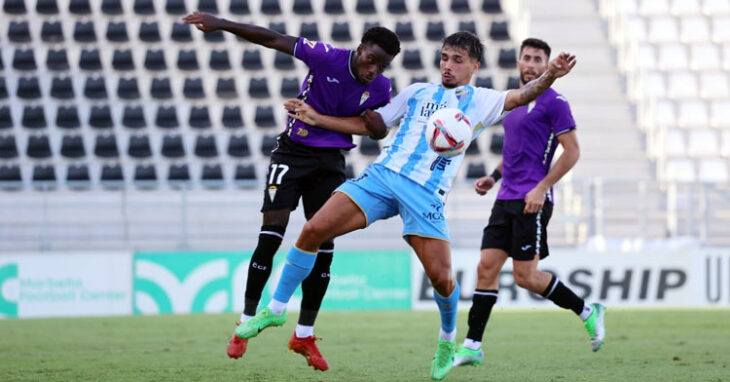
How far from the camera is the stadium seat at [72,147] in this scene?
19438 mm

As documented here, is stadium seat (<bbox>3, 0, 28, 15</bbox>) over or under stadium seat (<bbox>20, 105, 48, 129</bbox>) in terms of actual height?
over

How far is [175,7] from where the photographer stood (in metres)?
Result: 21.1

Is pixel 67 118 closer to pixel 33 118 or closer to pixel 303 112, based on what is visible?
pixel 33 118

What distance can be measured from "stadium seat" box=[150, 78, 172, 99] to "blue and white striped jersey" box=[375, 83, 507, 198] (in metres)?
14.6

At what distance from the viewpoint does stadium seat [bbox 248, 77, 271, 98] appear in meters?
20.4

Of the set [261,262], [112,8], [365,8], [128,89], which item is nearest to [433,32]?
[365,8]

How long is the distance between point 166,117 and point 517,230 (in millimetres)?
13515

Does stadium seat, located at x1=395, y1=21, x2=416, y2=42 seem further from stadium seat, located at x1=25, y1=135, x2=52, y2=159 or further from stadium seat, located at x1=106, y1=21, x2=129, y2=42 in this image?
stadium seat, located at x1=25, y1=135, x2=52, y2=159

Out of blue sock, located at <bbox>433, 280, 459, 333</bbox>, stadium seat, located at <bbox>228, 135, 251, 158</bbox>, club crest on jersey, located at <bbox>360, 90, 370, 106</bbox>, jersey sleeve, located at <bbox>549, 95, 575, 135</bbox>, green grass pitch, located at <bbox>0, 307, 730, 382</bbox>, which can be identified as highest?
club crest on jersey, located at <bbox>360, 90, 370, 106</bbox>

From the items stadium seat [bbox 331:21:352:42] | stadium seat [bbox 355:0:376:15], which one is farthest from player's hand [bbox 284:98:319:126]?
stadium seat [bbox 355:0:376:15]

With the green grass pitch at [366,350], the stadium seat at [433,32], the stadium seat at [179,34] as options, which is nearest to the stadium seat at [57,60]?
the stadium seat at [179,34]

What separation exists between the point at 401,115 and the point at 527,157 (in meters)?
1.24

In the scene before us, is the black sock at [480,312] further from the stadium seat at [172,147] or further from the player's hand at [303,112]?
the stadium seat at [172,147]

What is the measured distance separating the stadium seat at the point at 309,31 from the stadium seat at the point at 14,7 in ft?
17.1
